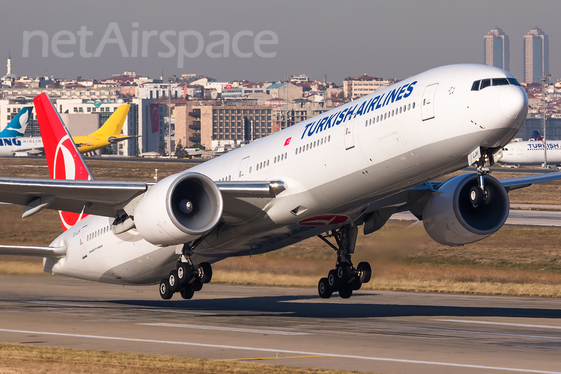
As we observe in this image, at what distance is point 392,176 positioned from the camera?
1002 inches

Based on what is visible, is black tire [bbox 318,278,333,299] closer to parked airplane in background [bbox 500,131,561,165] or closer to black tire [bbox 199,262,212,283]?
black tire [bbox 199,262,212,283]

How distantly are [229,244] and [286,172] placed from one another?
422 cm

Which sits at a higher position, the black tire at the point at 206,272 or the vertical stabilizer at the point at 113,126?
the vertical stabilizer at the point at 113,126

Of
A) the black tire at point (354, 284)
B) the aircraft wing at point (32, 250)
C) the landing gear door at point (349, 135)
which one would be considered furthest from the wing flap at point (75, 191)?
the black tire at point (354, 284)

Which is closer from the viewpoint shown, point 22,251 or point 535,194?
point 22,251

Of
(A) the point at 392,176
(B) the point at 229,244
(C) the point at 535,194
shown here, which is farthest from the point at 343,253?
(C) the point at 535,194

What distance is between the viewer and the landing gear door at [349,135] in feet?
84.4

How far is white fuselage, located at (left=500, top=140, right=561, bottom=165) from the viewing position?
14238cm

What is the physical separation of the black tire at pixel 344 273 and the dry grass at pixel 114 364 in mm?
13094

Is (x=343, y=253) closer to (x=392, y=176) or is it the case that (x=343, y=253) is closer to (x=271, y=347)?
(x=392, y=176)

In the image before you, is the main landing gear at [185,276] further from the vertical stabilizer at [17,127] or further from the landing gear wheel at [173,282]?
the vertical stabilizer at [17,127]

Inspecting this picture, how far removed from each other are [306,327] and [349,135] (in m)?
7.00

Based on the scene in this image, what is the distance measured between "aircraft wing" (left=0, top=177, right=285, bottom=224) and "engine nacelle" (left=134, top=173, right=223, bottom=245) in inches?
26.5

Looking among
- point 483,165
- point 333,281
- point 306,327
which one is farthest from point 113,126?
point 483,165
